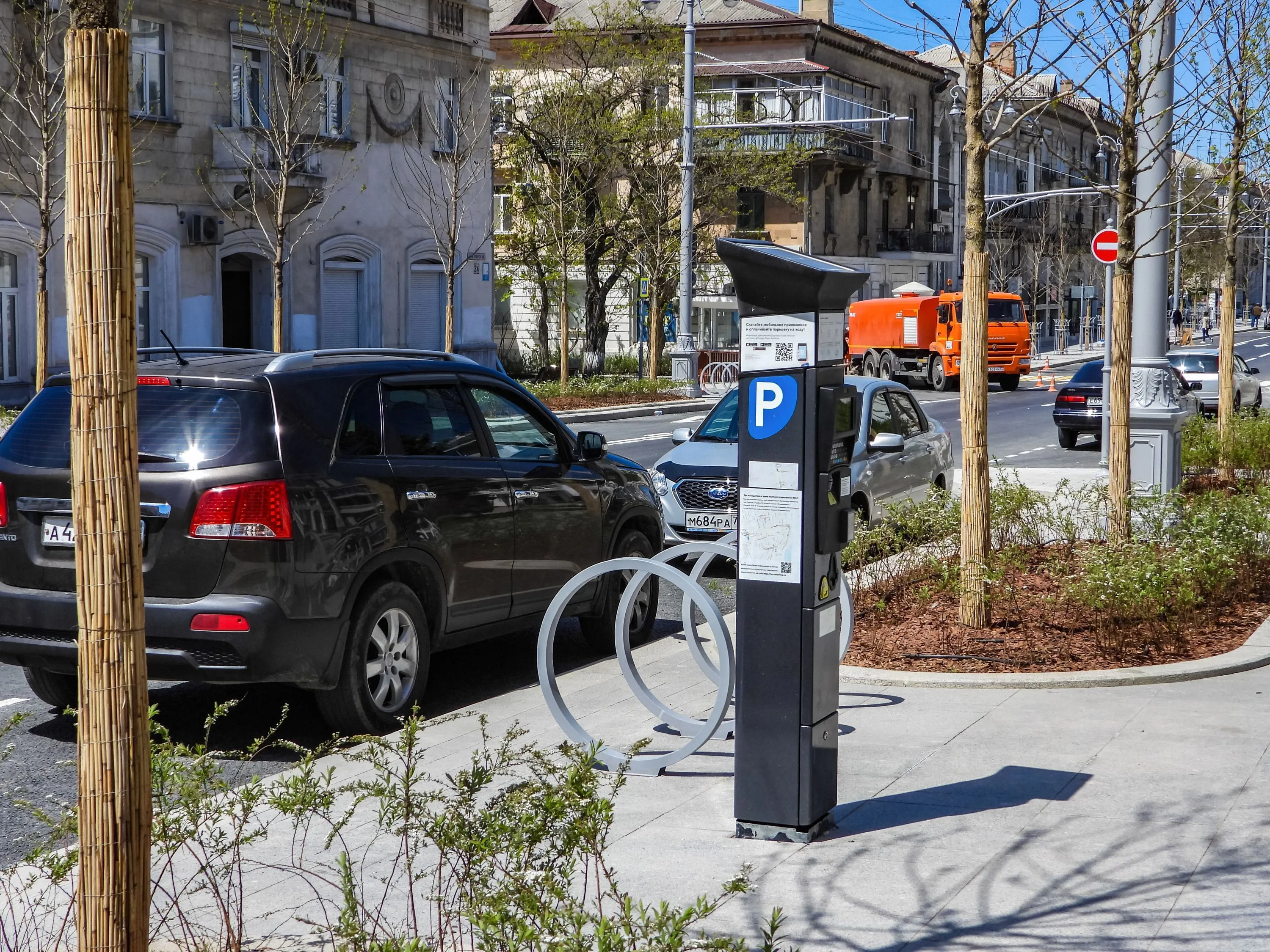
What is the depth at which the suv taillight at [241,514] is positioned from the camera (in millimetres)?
6285

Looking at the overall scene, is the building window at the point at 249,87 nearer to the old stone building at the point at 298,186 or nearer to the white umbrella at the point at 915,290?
Result: the old stone building at the point at 298,186

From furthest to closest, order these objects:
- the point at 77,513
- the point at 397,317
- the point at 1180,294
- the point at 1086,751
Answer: the point at 1180,294, the point at 397,317, the point at 1086,751, the point at 77,513

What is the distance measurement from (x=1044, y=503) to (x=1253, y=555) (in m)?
1.47

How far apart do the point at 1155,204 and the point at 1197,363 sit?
20.4 m

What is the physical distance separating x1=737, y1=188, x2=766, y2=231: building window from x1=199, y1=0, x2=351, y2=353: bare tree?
26.5 metres

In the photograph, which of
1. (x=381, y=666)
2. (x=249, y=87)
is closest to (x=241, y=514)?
(x=381, y=666)

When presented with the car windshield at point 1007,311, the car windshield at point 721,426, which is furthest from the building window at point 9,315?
the car windshield at point 1007,311

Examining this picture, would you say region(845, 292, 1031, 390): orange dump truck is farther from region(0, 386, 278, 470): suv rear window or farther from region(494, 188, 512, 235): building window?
region(0, 386, 278, 470): suv rear window

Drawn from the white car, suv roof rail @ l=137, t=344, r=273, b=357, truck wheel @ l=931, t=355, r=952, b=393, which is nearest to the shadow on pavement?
suv roof rail @ l=137, t=344, r=273, b=357

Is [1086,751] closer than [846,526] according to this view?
No

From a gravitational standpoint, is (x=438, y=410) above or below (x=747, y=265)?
below

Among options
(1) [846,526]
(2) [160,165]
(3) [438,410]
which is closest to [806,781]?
(1) [846,526]

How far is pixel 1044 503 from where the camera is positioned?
417 inches

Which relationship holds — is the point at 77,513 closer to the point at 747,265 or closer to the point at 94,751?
the point at 94,751
